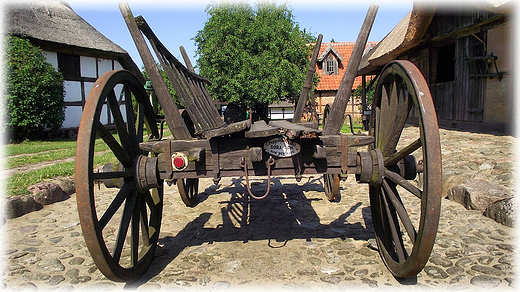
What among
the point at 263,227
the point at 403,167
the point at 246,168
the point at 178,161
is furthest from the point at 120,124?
the point at 403,167

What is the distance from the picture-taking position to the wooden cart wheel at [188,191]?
4496 mm

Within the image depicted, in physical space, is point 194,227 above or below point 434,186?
below

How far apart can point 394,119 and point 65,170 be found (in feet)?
18.0

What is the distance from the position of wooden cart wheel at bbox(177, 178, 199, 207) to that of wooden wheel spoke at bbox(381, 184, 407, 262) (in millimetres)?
2397

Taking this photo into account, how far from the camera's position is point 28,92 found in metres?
12.6

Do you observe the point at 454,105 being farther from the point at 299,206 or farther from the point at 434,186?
the point at 434,186

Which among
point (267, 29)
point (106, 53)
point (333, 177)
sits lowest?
point (333, 177)

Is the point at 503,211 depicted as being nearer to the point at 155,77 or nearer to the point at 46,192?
the point at 155,77

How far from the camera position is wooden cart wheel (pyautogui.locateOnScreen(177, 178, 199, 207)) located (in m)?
4.50

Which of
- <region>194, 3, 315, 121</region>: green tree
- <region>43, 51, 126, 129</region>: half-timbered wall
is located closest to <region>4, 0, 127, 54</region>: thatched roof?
<region>43, 51, 126, 129</region>: half-timbered wall

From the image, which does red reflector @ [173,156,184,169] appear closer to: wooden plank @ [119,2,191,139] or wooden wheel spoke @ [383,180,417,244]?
wooden plank @ [119,2,191,139]

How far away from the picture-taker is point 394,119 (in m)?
2.86

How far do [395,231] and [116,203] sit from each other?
6.65 ft

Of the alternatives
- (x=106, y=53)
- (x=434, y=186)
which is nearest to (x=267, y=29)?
(x=106, y=53)
